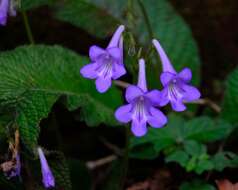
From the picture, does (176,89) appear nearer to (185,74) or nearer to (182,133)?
(185,74)

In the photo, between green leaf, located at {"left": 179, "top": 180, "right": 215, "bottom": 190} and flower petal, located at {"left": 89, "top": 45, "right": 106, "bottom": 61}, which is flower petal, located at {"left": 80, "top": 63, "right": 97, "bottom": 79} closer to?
flower petal, located at {"left": 89, "top": 45, "right": 106, "bottom": 61}

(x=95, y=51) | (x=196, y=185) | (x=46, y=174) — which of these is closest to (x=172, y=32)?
(x=196, y=185)

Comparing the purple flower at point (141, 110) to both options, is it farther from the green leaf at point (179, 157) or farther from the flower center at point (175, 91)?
the green leaf at point (179, 157)

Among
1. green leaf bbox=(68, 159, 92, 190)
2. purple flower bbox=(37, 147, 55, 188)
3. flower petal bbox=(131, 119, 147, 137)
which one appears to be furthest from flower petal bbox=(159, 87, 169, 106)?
green leaf bbox=(68, 159, 92, 190)

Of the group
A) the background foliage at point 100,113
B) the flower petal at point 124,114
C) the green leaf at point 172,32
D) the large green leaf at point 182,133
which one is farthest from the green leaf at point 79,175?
the green leaf at point 172,32

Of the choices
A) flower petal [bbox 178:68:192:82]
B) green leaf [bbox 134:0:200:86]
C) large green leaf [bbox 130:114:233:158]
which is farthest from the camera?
green leaf [bbox 134:0:200:86]
